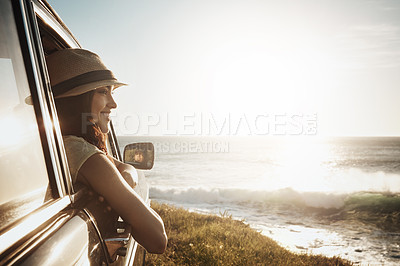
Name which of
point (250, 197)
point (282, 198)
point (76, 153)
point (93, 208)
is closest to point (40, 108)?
point (76, 153)

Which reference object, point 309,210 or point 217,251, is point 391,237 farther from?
point 217,251

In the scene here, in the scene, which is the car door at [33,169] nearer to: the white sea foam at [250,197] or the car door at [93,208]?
the car door at [93,208]

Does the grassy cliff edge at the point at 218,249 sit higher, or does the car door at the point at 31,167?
the car door at the point at 31,167

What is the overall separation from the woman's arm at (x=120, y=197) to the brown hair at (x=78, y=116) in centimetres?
31

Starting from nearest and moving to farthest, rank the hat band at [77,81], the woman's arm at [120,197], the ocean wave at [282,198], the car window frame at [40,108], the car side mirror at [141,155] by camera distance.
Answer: the car window frame at [40,108], the woman's arm at [120,197], the hat band at [77,81], the car side mirror at [141,155], the ocean wave at [282,198]

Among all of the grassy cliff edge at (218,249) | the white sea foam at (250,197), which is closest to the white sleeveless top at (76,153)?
the grassy cliff edge at (218,249)

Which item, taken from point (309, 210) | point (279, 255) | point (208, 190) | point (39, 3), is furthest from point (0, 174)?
point (208, 190)

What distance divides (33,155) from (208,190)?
21195 millimetres

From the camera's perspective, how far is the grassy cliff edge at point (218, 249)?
4.96m

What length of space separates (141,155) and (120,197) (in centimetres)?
157

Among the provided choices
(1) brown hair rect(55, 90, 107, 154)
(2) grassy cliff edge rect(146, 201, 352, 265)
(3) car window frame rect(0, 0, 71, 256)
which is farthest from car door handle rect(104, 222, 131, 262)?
(2) grassy cliff edge rect(146, 201, 352, 265)

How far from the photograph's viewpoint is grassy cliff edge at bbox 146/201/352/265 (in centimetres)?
496

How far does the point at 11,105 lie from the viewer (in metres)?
0.86

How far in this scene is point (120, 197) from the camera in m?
1.17
